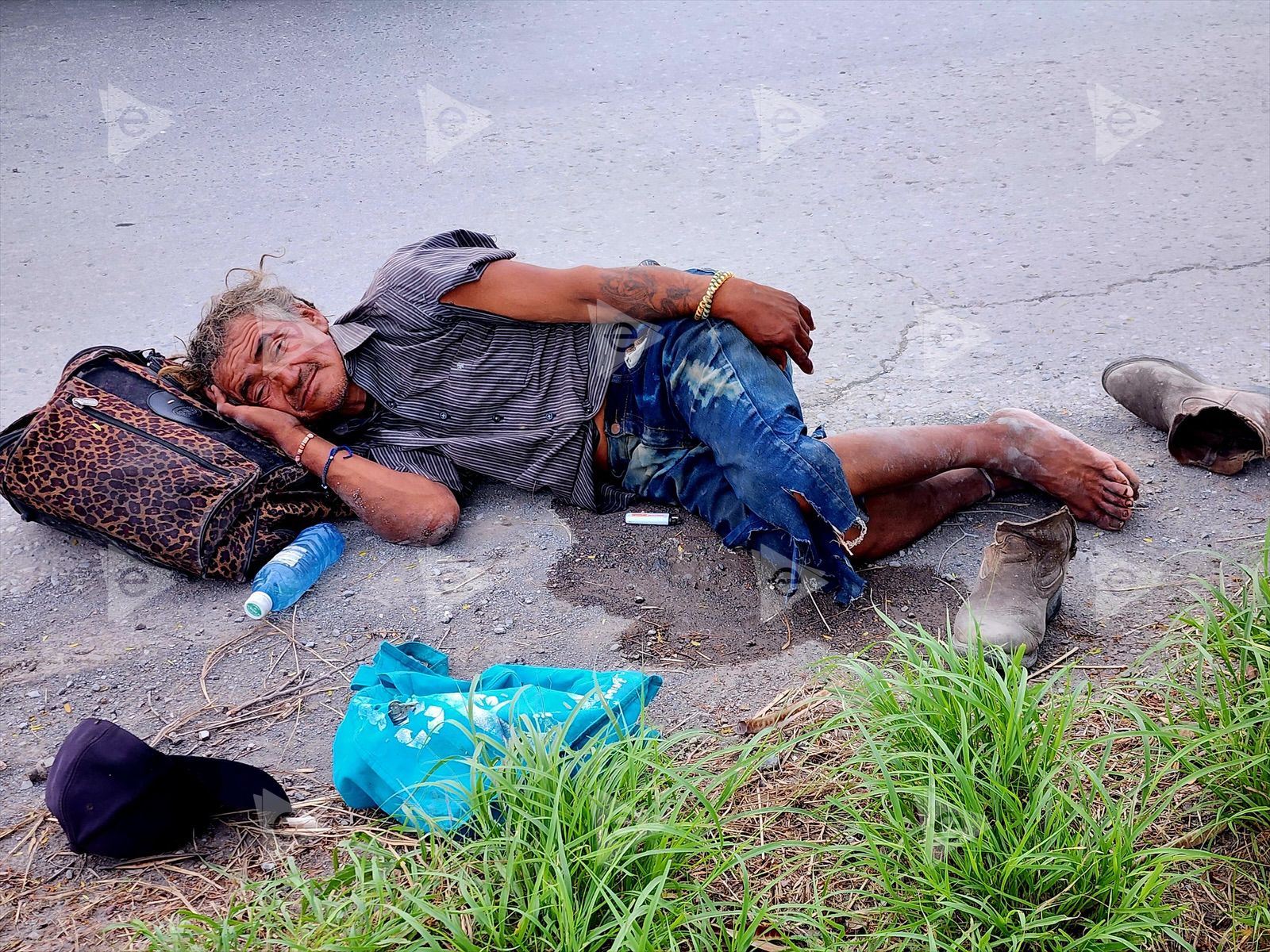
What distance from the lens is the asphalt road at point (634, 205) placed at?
9.01 ft

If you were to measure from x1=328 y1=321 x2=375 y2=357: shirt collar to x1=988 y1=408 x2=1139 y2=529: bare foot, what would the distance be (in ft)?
5.79

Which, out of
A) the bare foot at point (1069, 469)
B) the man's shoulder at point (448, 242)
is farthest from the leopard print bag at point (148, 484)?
the bare foot at point (1069, 469)

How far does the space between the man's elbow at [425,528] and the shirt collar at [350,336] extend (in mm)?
529

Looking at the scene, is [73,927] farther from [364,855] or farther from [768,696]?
[768,696]

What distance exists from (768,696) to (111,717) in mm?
1468

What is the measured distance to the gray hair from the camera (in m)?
3.10

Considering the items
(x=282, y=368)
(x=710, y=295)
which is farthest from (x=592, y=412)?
(x=282, y=368)

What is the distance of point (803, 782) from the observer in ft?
6.64

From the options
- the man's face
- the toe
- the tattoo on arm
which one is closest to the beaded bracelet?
the man's face

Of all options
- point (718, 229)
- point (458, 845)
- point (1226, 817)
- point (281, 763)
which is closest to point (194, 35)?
point (718, 229)

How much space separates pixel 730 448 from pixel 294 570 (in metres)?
1.17

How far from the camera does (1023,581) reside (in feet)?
7.88

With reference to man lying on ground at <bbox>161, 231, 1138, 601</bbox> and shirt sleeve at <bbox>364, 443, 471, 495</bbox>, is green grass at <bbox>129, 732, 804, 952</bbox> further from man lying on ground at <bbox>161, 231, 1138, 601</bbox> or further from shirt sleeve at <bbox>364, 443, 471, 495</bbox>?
shirt sleeve at <bbox>364, 443, 471, 495</bbox>

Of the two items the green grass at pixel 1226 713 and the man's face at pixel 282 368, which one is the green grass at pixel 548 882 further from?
the man's face at pixel 282 368
